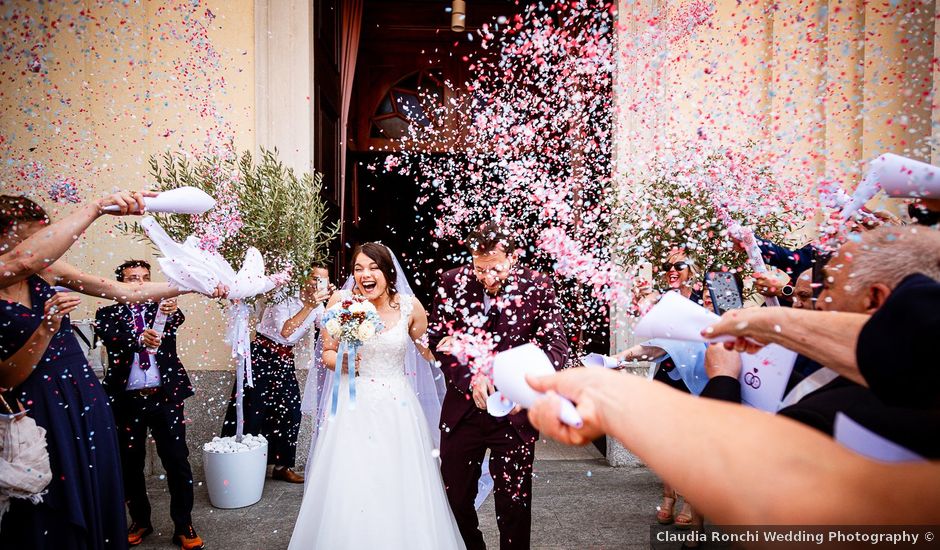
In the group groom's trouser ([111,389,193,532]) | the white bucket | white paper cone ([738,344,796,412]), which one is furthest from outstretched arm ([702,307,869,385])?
the white bucket

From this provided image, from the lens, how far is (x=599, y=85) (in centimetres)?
488

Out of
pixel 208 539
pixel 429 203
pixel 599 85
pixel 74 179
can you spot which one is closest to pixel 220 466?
pixel 208 539

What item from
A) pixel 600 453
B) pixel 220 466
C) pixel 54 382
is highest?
pixel 54 382

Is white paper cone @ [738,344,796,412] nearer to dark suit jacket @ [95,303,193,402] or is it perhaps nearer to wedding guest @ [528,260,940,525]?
wedding guest @ [528,260,940,525]

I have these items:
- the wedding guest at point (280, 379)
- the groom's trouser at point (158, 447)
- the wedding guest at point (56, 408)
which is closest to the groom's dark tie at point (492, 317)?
the wedding guest at point (280, 379)

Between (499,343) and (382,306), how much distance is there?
998mm

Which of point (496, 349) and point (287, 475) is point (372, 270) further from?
point (287, 475)

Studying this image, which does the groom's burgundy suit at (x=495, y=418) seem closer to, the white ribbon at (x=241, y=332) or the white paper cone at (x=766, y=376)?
the white paper cone at (x=766, y=376)

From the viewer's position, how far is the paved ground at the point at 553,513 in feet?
12.2

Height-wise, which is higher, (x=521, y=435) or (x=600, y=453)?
(x=521, y=435)

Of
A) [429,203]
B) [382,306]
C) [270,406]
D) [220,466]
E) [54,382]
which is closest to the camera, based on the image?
[54,382]

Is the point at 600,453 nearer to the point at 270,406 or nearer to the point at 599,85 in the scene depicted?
the point at 270,406

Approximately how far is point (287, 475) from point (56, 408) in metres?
2.61

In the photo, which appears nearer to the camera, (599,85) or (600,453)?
(599,85)
